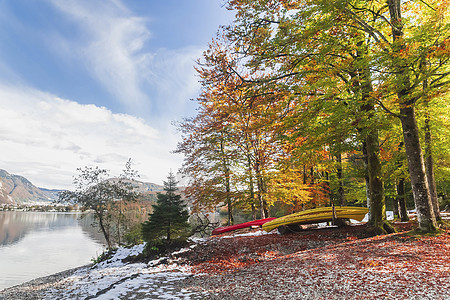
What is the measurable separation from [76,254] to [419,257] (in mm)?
27789

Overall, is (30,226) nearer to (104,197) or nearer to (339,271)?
(104,197)

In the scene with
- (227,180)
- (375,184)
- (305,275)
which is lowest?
(305,275)

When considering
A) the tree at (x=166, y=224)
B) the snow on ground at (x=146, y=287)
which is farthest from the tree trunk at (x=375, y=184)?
the tree at (x=166, y=224)

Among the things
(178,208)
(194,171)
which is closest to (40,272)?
(194,171)

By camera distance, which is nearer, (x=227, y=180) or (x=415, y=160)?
(x=415, y=160)

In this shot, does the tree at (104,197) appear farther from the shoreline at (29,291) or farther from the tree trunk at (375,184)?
the tree trunk at (375,184)

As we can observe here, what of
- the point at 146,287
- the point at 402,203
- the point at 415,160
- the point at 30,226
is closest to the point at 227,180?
the point at 402,203

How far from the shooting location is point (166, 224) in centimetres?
997

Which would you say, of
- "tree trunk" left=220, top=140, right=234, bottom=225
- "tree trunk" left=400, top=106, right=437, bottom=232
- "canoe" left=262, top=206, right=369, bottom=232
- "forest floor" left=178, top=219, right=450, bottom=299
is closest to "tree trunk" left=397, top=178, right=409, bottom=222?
"canoe" left=262, top=206, right=369, bottom=232

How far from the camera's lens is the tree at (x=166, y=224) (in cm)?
973

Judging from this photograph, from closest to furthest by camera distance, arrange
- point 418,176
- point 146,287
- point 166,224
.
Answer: point 146,287, point 418,176, point 166,224

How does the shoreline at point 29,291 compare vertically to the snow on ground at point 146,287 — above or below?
below

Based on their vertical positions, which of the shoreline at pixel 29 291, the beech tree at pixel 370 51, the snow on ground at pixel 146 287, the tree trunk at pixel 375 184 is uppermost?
the beech tree at pixel 370 51

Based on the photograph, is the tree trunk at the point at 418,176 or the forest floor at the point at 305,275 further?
the tree trunk at the point at 418,176
